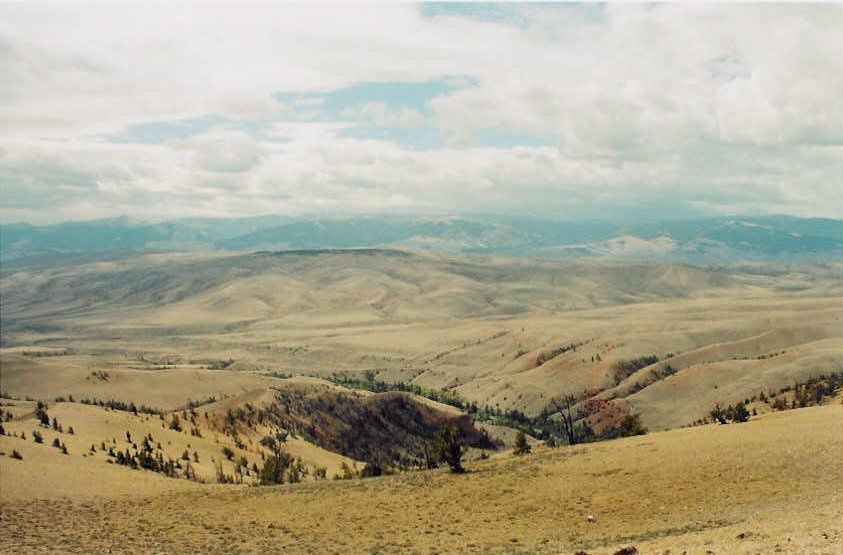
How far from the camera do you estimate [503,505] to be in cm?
3350

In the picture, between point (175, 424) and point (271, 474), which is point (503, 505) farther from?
point (175, 424)

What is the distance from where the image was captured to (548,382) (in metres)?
139

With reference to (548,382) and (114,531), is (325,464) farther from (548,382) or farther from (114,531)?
(548,382)

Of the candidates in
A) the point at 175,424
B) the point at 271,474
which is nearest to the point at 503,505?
the point at 271,474

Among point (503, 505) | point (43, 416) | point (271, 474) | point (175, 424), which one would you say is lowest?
point (175, 424)

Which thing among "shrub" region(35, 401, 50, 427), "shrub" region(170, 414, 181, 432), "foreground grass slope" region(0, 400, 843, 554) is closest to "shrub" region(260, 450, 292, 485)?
"foreground grass slope" region(0, 400, 843, 554)

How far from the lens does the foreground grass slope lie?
2631 centimetres

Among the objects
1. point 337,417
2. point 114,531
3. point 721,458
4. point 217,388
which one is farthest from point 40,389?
point 721,458

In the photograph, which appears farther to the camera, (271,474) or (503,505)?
(271,474)

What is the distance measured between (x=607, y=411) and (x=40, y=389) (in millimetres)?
107743

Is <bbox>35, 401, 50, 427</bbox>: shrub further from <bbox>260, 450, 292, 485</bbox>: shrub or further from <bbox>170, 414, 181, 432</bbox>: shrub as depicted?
<bbox>260, 450, 292, 485</bbox>: shrub

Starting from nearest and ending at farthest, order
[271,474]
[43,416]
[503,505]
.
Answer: [503,505] < [271,474] < [43,416]

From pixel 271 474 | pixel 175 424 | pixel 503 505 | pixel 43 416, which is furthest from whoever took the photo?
pixel 175 424

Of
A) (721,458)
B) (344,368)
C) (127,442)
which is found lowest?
(344,368)
